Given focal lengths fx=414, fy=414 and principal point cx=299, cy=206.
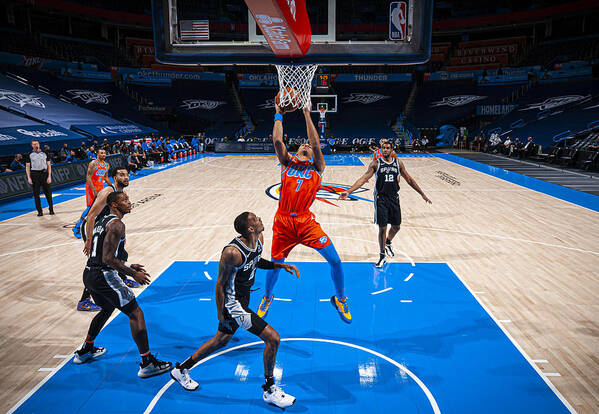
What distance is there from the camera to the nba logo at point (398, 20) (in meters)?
6.35

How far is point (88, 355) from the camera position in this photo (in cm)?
433

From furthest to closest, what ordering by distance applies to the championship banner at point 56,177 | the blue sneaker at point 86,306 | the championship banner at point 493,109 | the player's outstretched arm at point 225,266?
the championship banner at point 493,109, the championship banner at point 56,177, the blue sneaker at point 86,306, the player's outstretched arm at point 225,266

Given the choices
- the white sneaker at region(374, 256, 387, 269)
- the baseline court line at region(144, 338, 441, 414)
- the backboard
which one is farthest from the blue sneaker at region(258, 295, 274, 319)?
the backboard

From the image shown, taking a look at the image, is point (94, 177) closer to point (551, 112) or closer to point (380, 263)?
point (380, 263)

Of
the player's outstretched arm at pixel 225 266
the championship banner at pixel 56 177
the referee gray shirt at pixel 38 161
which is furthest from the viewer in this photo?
the championship banner at pixel 56 177

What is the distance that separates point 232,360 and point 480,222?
311 inches

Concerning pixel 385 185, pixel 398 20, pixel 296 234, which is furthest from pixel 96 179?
pixel 398 20

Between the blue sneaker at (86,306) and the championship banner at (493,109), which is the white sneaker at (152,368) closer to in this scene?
the blue sneaker at (86,306)

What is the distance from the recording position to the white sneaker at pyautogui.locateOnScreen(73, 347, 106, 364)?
427 centimetres

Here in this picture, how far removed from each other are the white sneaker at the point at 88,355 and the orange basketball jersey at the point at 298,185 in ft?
8.35

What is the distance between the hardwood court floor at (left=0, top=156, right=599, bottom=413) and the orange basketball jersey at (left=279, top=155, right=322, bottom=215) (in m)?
1.91

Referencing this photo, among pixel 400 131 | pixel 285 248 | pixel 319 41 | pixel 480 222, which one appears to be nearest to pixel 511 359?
pixel 285 248

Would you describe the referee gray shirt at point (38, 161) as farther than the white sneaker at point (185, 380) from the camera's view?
Yes

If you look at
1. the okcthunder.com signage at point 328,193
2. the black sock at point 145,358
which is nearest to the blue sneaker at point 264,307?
the black sock at point 145,358
